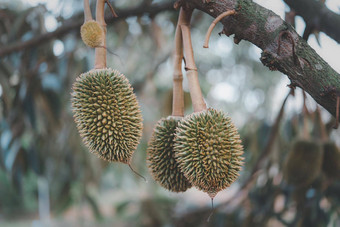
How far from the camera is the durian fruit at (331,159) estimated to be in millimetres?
1660

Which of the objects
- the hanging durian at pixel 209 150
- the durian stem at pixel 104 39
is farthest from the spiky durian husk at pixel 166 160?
the durian stem at pixel 104 39

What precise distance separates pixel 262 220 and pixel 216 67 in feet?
17.5

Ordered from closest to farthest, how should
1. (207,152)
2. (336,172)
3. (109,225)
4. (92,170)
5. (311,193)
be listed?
(207,152), (336,172), (311,193), (92,170), (109,225)

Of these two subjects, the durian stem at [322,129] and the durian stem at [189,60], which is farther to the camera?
the durian stem at [322,129]

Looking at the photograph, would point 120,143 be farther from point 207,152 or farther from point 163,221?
point 163,221

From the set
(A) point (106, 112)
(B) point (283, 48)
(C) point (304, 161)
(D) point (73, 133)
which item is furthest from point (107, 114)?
(D) point (73, 133)

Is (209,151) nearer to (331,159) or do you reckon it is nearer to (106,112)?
(106,112)

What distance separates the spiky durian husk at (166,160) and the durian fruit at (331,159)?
3.22ft

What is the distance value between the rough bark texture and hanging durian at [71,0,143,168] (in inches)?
13.0

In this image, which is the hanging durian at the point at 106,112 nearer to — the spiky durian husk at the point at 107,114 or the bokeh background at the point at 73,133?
the spiky durian husk at the point at 107,114

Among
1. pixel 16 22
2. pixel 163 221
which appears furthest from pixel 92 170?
pixel 16 22

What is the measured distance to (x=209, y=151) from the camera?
0.87 meters

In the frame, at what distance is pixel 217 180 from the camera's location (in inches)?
34.5

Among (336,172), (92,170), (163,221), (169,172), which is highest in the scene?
(169,172)
